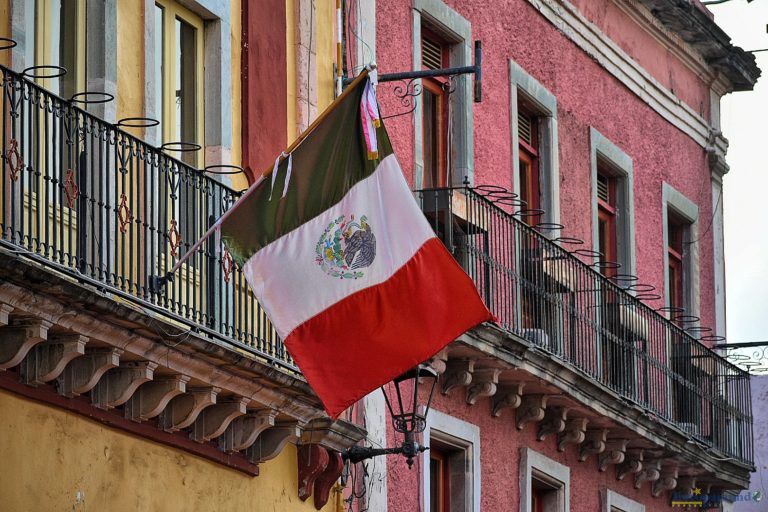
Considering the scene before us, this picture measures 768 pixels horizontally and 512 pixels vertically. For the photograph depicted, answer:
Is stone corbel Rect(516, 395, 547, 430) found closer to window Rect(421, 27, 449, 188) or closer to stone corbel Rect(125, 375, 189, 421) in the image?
window Rect(421, 27, 449, 188)

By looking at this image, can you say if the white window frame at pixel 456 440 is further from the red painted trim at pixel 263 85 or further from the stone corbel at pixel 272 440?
the red painted trim at pixel 263 85

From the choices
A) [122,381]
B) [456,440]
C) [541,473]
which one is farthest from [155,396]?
[541,473]

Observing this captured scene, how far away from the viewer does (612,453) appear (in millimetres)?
22500

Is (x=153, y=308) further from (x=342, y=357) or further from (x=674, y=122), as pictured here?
(x=674, y=122)

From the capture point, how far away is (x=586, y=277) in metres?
22.0

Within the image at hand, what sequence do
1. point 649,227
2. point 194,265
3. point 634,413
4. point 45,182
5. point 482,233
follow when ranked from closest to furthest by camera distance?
point 45,182
point 194,265
point 482,233
point 634,413
point 649,227

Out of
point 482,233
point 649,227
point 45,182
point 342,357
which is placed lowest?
point 342,357

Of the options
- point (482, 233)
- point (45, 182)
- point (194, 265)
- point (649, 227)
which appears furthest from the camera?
point (649, 227)

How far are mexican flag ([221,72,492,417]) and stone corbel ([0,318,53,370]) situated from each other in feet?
4.71

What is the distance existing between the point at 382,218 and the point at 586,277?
772 cm

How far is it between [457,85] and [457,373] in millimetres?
2723

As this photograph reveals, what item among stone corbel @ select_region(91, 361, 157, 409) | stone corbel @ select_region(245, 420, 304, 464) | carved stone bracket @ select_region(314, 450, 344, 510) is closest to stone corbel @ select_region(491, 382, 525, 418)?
carved stone bracket @ select_region(314, 450, 344, 510)

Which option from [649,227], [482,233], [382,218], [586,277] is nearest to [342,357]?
[382,218]

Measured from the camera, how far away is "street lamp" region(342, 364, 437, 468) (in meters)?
16.8
